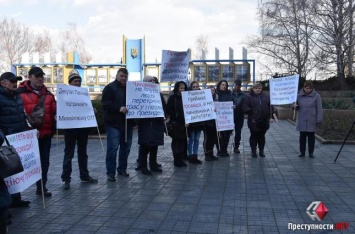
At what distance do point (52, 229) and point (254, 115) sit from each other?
5862 millimetres

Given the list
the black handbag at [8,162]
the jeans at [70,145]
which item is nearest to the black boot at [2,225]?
the black handbag at [8,162]

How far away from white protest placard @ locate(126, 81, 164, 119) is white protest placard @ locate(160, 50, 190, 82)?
1.51m

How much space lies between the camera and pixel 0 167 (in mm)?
3703

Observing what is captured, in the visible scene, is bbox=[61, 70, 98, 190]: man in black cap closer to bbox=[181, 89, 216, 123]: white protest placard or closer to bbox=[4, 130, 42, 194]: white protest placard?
bbox=[4, 130, 42, 194]: white protest placard

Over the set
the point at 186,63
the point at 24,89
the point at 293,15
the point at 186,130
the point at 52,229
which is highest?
the point at 293,15

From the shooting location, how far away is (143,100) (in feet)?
23.7

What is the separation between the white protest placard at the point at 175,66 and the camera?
9047 mm

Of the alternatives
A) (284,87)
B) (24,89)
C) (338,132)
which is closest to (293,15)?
(338,132)

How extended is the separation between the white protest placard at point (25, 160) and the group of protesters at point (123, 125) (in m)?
0.28

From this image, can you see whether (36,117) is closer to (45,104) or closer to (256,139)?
(45,104)

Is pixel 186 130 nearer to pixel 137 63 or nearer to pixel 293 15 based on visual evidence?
pixel 137 63

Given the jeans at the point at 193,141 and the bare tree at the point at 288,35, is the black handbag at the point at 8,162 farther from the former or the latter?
the bare tree at the point at 288,35

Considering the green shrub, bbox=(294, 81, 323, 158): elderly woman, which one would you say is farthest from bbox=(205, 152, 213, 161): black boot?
the green shrub

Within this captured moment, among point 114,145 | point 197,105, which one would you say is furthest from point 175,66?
point 114,145
